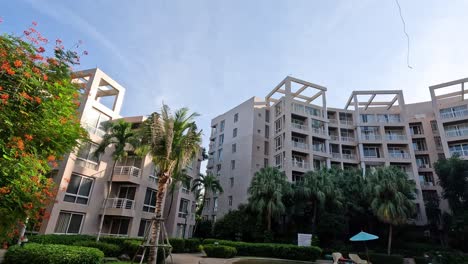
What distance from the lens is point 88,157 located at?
875 inches

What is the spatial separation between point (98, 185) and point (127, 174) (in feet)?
8.48

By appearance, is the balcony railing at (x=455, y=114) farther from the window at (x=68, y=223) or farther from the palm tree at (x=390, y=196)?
the window at (x=68, y=223)

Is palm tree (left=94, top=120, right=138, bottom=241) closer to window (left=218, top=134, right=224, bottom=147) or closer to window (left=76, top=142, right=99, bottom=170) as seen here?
window (left=76, top=142, right=99, bottom=170)

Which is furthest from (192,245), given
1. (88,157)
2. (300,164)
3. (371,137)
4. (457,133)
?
(457,133)

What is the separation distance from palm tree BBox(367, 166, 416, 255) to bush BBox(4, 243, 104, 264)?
86.5 ft

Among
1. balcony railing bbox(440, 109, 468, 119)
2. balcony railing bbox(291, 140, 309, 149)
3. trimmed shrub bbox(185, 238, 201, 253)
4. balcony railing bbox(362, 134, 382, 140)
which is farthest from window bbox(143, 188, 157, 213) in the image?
balcony railing bbox(440, 109, 468, 119)

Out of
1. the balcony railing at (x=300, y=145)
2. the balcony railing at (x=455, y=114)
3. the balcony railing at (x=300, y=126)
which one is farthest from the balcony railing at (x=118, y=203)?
the balcony railing at (x=455, y=114)

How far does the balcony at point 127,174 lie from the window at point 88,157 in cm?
212

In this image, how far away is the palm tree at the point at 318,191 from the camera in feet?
90.6

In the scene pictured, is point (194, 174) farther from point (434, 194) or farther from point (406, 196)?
point (434, 194)

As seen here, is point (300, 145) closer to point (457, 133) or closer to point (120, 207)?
point (457, 133)

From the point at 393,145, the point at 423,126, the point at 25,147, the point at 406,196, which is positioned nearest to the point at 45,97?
the point at 25,147

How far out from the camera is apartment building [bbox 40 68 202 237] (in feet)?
65.1

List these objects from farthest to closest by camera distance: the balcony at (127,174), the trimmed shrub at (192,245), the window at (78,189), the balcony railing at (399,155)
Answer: the balcony railing at (399,155)
the balcony at (127,174)
the trimmed shrub at (192,245)
the window at (78,189)
